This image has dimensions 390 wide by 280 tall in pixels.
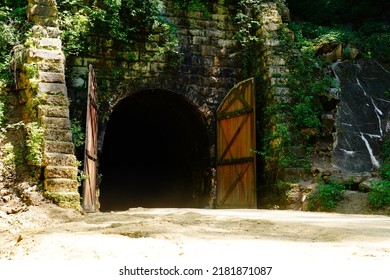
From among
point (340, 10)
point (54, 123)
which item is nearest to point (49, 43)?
point (54, 123)

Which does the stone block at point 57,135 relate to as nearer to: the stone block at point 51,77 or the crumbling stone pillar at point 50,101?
the crumbling stone pillar at point 50,101

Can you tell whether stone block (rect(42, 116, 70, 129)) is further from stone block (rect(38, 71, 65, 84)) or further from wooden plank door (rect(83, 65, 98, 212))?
stone block (rect(38, 71, 65, 84))

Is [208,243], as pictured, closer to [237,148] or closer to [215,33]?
[237,148]

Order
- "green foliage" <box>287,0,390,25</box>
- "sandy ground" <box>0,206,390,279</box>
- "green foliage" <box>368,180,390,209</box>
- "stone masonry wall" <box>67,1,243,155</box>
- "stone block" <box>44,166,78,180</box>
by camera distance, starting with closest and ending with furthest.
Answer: "sandy ground" <box>0,206,390,279</box>, "stone block" <box>44,166,78,180</box>, "green foliage" <box>368,180,390,209</box>, "stone masonry wall" <box>67,1,243,155</box>, "green foliage" <box>287,0,390,25</box>

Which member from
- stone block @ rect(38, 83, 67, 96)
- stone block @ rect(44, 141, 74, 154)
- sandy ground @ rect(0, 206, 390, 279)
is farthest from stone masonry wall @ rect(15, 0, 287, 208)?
sandy ground @ rect(0, 206, 390, 279)

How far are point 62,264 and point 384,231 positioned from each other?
309cm

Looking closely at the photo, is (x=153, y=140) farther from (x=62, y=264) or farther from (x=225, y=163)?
(x=62, y=264)

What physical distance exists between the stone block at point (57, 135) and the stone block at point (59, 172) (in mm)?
491

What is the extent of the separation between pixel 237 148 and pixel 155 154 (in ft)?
18.5

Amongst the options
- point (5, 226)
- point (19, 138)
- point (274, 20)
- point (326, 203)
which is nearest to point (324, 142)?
point (326, 203)

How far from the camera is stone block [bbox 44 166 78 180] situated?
705 cm

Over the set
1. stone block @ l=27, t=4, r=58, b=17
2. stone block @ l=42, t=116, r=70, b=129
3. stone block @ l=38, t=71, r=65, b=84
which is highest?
stone block @ l=27, t=4, r=58, b=17

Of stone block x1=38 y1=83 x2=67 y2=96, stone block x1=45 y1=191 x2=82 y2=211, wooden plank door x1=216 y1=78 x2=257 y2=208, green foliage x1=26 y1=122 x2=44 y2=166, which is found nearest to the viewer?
stone block x1=45 y1=191 x2=82 y2=211

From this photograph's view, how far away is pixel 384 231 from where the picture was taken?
4.53 metres
